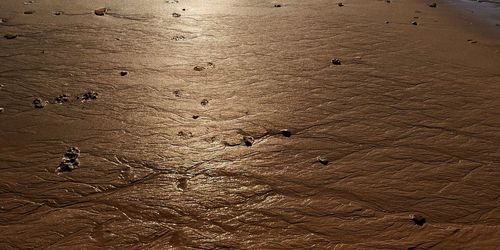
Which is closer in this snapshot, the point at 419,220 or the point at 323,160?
the point at 419,220

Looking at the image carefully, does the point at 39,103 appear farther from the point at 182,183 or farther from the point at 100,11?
the point at 100,11

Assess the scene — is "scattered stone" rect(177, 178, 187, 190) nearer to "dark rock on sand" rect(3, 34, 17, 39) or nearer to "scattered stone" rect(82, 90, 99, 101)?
"scattered stone" rect(82, 90, 99, 101)

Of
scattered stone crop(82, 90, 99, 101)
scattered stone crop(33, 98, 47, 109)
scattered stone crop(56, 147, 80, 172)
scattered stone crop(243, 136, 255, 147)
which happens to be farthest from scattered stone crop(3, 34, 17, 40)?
scattered stone crop(243, 136, 255, 147)

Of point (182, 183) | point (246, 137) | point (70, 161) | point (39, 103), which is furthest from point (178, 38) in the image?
point (182, 183)

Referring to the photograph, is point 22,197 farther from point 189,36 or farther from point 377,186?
point 189,36

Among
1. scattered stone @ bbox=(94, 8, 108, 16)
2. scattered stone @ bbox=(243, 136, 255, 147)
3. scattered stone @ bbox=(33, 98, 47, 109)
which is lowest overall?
scattered stone @ bbox=(243, 136, 255, 147)

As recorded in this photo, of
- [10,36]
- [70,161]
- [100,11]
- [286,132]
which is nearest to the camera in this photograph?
[70,161]

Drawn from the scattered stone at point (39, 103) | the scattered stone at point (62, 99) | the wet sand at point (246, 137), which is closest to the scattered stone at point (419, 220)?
the wet sand at point (246, 137)

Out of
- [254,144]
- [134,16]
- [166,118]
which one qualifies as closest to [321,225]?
[254,144]
